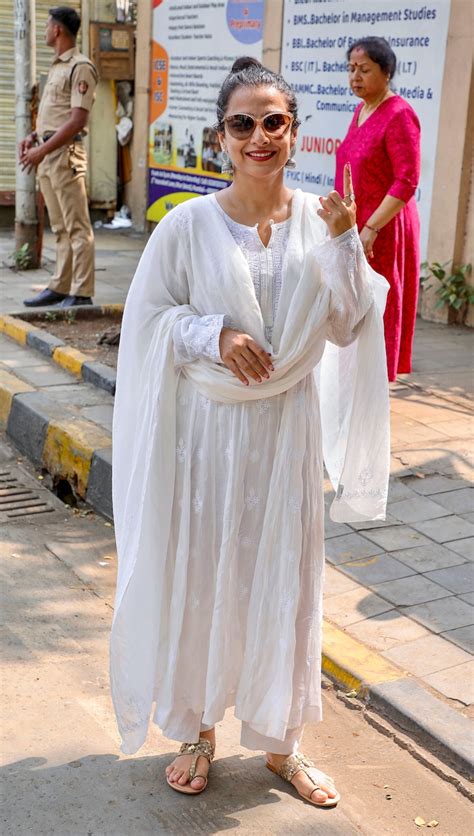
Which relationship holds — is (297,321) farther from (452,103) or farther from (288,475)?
(452,103)

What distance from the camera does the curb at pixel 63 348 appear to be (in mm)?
6418

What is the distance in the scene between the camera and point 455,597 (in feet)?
13.1

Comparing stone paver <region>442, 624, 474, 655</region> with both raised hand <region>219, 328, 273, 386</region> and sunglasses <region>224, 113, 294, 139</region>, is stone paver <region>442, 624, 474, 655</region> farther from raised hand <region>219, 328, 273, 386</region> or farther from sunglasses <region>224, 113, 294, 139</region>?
sunglasses <region>224, 113, 294, 139</region>

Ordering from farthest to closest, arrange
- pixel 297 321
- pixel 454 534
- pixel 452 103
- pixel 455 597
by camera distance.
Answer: pixel 452 103, pixel 454 534, pixel 455 597, pixel 297 321

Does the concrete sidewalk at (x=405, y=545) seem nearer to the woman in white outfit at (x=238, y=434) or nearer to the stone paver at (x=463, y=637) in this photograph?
the stone paver at (x=463, y=637)

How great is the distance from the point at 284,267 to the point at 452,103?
5.69 metres

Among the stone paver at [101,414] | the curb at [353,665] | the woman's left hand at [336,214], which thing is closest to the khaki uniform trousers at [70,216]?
the stone paver at [101,414]

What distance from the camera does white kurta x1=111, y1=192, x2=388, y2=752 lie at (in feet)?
8.87

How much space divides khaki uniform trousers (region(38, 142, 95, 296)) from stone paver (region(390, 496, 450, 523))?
429 centimetres

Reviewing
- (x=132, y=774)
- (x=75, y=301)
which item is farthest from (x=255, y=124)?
(x=75, y=301)

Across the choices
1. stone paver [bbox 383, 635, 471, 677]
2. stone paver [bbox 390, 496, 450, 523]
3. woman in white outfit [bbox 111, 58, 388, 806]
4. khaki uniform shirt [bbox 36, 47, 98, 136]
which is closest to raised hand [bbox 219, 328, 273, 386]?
woman in white outfit [bbox 111, 58, 388, 806]

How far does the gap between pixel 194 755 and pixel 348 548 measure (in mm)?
1598

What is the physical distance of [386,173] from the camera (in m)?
5.43

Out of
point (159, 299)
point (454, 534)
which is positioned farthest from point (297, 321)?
point (454, 534)
